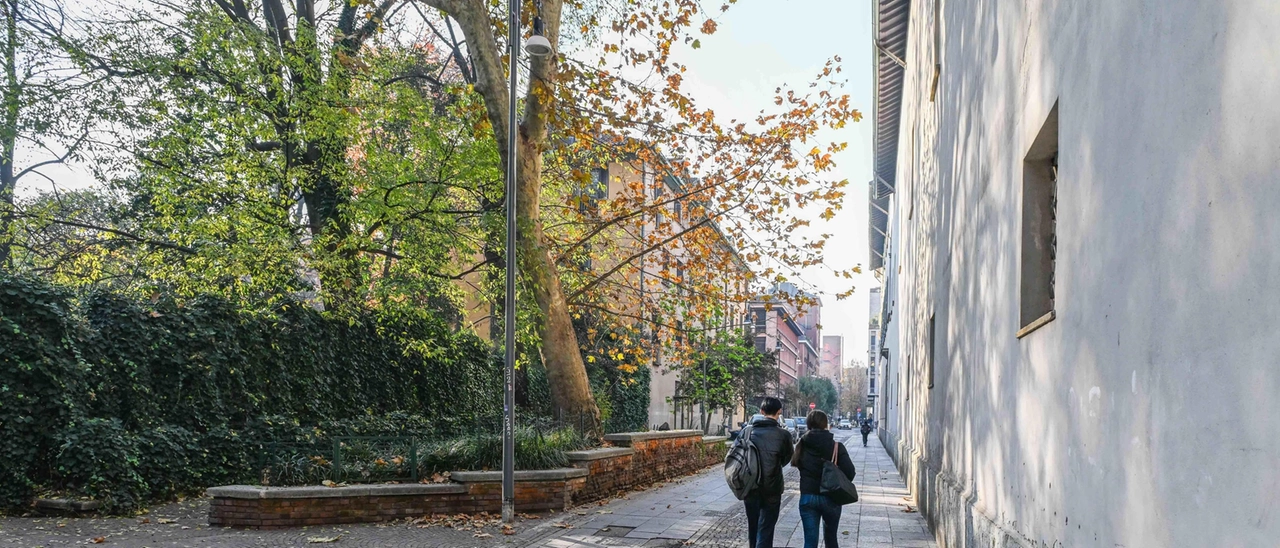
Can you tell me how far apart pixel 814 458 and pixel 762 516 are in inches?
26.4

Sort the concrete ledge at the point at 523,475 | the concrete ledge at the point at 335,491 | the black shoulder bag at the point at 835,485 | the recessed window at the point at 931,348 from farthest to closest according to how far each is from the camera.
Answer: the recessed window at the point at 931,348
the concrete ledge at the point at 523,475
the concrete ledge at the point at 335,491
the black shoulder bag at the point at 835,485

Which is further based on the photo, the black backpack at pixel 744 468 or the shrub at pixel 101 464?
the shrub at pixel 101 464

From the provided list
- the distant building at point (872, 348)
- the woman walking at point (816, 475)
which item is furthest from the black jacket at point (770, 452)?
the distant building at point (872, 348)

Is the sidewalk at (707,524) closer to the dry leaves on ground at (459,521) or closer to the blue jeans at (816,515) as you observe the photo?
the dry leaves on ground at (459,521)

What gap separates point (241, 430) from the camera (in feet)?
45.8

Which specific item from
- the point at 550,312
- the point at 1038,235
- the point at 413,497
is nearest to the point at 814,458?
the point at 1038,235

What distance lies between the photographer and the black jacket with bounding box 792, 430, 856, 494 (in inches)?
306

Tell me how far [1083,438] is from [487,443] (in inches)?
362

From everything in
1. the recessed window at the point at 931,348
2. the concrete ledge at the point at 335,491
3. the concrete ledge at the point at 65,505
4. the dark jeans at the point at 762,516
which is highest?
the recessed window at the point at 931,348

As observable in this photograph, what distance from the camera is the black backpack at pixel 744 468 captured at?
7.71 m

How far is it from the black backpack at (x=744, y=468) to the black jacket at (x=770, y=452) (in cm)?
5

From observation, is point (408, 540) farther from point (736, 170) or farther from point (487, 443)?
point (736, 170)

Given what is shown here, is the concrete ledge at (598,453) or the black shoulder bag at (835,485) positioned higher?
the black shoulder bag at (835,485)

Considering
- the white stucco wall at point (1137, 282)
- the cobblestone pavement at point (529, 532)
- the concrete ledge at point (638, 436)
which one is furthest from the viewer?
the concrete ledge at point (638, 436)
